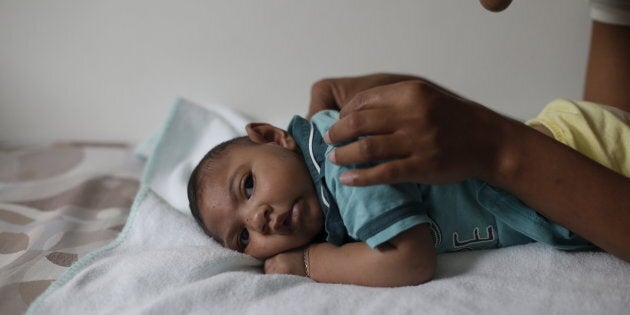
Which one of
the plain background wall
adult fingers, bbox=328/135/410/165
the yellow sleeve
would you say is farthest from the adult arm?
the plain background wall

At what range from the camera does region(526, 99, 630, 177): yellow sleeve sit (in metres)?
1.02

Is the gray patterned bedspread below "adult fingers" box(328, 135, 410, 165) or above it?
below

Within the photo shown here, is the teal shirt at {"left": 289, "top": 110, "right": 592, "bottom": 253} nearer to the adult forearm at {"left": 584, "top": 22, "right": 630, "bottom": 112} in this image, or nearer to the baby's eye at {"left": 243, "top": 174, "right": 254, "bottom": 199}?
the baby's eye at {"left": 243, "top": 174, "right": 254, "bottom": 199}

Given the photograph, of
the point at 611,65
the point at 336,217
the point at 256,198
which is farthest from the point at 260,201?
the point at 611,65

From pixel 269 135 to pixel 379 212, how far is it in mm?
326

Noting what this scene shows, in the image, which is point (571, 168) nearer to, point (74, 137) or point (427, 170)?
point (427, 170)

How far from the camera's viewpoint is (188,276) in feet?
3.01

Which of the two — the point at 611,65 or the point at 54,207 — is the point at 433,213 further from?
the point at 54,207

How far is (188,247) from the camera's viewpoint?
979mm

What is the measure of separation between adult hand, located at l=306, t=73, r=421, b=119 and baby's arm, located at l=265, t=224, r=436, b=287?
386 mm

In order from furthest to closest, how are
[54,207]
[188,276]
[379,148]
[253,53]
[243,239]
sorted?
[253,53], [54,207], [243,239], [188,276], [379,148]

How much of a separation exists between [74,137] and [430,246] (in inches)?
40.2

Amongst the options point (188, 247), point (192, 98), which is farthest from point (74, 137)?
point (188, 247)

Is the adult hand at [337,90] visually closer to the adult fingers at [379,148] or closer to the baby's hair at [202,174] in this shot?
the baby's hair at [202,174]
